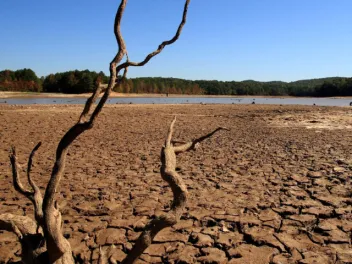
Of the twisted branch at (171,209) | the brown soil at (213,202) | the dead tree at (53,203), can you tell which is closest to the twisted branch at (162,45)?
the dead tree at (53,203)

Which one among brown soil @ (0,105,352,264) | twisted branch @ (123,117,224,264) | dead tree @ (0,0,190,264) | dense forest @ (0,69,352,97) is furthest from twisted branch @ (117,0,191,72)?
dense forest @ (0,69,352,97)

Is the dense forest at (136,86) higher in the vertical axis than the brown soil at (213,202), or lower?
higher

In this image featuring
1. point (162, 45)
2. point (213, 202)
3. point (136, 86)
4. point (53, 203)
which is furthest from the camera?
point (136, 86)

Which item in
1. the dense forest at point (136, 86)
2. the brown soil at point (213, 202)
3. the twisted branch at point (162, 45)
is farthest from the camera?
the dense forest at point (136, 86)

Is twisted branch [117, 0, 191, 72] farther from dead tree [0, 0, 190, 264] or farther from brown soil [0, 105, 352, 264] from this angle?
brown soil [0, 105, 352, 264]

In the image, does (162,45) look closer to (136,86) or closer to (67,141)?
(67,141)

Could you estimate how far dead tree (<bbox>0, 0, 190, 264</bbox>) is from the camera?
207cm

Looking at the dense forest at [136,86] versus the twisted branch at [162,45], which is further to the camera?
the dense forest at [136,86]

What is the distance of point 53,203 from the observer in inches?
94.3

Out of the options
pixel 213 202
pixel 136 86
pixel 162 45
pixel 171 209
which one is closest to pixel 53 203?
pixel 171 209

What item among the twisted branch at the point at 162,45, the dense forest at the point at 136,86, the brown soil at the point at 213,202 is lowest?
the brown soil at the point at 213,202

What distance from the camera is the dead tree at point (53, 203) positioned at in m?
2.07

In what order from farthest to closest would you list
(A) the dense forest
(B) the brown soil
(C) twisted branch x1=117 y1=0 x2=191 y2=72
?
(A) the dense forest < (B) the brown soil < (C) twisted branch x1=117 y1=0 x2=191 y2=72

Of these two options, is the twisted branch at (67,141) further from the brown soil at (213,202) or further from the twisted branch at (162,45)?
the brown soil at (213,202)
